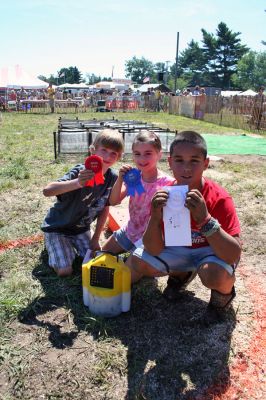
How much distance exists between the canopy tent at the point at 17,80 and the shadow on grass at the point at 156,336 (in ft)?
86.2

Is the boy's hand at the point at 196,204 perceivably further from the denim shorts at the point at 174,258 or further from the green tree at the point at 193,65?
the green tree at the point at 193,65

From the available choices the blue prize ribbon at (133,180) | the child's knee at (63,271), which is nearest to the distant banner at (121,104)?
the child's knee at (63,271)

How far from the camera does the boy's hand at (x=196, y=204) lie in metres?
1.86

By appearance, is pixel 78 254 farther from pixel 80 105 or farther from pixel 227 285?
pixel 80 105

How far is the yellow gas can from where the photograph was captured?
2.34 meters

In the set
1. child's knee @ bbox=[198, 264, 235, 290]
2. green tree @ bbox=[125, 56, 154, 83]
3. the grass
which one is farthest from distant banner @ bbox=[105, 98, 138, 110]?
green tree @ bbox=[125, 56, 154, 83]

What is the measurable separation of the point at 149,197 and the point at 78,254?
923 millimetres

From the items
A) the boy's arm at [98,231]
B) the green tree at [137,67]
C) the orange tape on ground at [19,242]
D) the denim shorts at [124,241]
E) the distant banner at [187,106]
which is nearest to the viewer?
the denim shorts at [124,241]

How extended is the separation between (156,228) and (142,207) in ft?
2.10

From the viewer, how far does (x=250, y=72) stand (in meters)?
79.9

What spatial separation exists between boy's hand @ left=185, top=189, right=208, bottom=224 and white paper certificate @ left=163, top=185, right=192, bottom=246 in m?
0.04

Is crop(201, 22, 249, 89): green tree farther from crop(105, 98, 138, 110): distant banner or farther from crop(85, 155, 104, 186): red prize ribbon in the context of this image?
crop(85, 155, 104, 186): red prize ribbon

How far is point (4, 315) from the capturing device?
2387 millimetres

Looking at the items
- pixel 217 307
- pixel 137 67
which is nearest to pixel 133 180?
pixel 217 307
